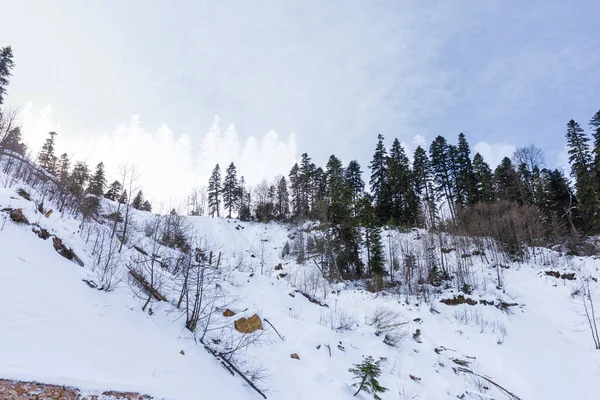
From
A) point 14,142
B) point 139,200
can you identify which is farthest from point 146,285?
point 139,200

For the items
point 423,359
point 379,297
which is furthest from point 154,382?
point 379,297

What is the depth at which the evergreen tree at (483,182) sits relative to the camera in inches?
1491

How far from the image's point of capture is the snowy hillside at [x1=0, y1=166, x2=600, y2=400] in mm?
5426

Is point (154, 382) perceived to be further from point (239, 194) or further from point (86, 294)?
point (239, 194)

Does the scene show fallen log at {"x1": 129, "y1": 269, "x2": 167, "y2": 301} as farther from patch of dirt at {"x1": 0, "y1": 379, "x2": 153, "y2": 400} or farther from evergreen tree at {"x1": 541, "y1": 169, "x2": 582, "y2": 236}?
evergreen tree at {"x1": 541, "y1": 169, "x2": 582, "y2": 236}

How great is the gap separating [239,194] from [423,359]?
50.4m

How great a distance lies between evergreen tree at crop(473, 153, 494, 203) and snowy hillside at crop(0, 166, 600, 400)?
54.9 feet

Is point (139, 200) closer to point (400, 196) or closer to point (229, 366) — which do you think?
point (400, 196)

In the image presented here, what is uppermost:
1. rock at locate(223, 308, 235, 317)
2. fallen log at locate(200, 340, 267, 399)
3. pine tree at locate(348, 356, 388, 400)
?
rock at locate(223, 308, 235, 317)

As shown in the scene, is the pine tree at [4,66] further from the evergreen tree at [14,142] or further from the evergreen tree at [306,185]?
the evergreen tree at [306,185]

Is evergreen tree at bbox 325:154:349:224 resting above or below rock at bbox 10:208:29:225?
above

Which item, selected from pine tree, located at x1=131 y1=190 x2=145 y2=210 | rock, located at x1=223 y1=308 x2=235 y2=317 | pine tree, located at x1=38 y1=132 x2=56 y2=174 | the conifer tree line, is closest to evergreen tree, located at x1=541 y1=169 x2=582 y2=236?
the conifer tree line

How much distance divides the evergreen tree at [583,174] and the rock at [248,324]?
36.6 meters

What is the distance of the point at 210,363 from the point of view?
Answer: 7.77 m
